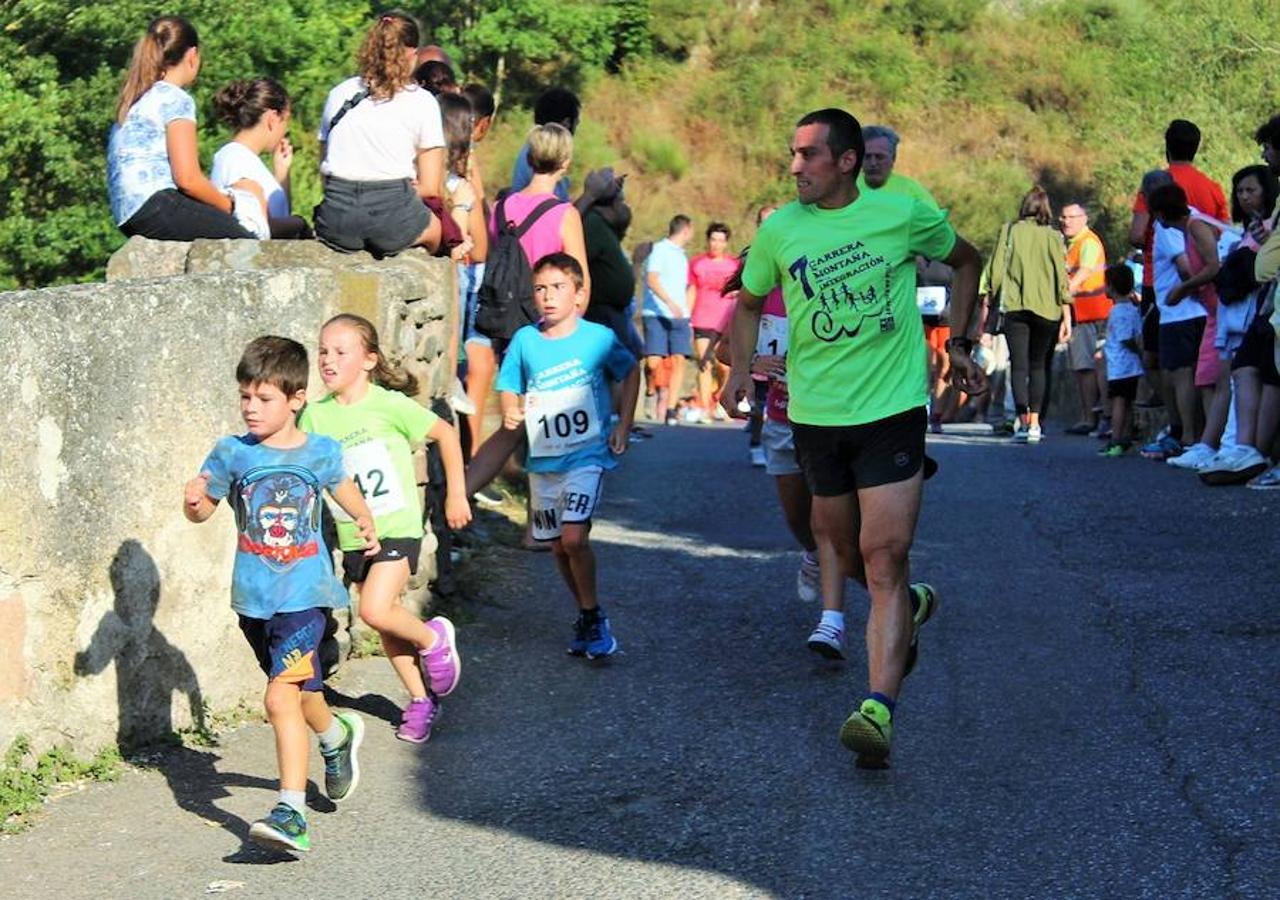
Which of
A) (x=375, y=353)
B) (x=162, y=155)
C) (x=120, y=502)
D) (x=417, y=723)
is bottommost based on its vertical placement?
(x=417, y=723)

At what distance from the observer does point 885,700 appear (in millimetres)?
6238

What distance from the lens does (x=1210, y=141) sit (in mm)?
24891

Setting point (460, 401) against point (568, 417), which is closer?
point (568, 417)

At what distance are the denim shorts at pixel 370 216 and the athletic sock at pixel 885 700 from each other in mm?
3422

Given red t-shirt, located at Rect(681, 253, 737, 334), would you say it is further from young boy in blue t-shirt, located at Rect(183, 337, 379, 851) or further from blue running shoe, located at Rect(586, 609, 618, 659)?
young boy in blue t-shirt, located at Rect(183, 337, 379, 851)

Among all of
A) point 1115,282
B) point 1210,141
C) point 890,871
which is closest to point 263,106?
point 890,871

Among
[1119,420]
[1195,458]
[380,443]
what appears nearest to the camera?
[380,443]

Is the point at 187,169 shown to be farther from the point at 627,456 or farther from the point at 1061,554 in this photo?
the point at 627,456

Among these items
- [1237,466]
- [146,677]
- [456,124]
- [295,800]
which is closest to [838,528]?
[295,800]

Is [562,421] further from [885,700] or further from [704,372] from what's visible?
[704,372]

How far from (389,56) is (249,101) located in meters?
0.63

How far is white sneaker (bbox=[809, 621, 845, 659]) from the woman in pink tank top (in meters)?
2.66

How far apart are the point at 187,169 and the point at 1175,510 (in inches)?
226

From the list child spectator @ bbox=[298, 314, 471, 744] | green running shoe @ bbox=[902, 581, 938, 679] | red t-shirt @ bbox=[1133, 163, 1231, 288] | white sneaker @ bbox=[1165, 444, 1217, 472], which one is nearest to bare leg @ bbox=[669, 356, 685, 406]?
red t-shirt @ bbox=[1133, 163, 1231, 288]
